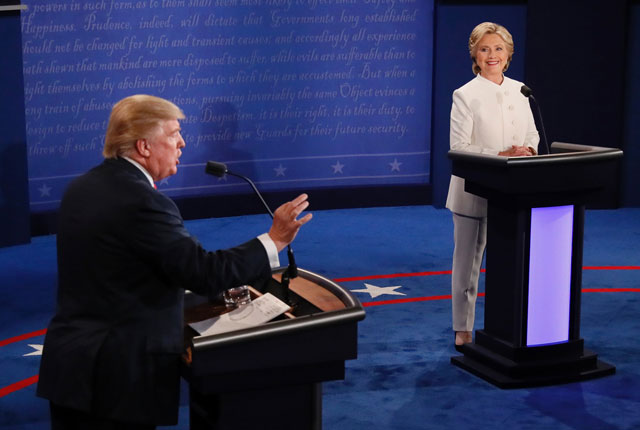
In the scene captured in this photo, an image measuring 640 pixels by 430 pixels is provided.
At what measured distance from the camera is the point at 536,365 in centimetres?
→ 480

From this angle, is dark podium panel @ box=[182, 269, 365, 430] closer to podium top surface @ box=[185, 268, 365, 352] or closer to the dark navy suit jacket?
podium top surface @ box=[185, 268, 365, 352]

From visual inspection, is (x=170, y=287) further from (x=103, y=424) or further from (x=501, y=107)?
(x=501, y=107)

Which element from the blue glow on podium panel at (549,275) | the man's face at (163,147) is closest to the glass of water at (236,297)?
the man's face at (163,147)

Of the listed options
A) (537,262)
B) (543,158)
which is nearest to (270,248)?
(543,158)

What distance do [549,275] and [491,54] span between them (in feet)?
3.82

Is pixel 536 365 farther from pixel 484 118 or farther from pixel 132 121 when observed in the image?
pixel 132 121

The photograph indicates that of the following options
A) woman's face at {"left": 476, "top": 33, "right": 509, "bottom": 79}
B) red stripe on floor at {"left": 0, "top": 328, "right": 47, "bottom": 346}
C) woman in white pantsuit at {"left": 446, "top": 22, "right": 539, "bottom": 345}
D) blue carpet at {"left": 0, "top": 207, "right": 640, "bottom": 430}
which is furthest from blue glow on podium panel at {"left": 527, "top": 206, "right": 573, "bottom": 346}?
red stripe on floor at {"left": 0, "top": 328, "right": 47, "bottom": 346}

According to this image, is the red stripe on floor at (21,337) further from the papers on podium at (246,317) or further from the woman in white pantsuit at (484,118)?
the papers on podium at (246,317)

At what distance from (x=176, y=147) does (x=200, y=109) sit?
236 inches

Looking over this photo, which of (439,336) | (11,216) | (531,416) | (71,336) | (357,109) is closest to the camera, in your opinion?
(71,336)

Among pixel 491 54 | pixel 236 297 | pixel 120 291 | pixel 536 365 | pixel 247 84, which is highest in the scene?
pixel 491 54

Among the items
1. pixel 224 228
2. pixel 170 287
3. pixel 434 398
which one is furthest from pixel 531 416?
pixel 224 228

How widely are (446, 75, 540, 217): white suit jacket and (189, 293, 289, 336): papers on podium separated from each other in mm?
Answer: 2222

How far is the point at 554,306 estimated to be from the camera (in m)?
4.81
